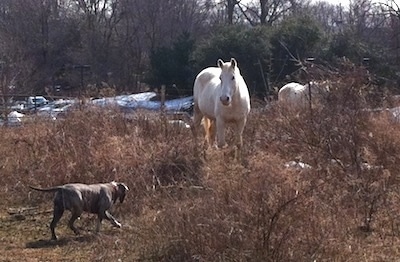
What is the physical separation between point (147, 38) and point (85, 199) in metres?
42.4

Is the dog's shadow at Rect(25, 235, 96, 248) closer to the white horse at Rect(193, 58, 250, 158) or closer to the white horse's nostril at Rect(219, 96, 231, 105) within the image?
the white horse at Rect(193, 58, 250, 158)

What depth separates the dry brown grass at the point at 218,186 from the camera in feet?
20.6

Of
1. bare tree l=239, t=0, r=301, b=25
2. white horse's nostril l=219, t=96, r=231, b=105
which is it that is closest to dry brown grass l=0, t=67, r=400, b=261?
white horse's nostril l=219, t=96, r=231, b=105

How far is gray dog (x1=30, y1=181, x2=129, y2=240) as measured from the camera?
26.2 ft

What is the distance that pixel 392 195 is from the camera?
28.3ft

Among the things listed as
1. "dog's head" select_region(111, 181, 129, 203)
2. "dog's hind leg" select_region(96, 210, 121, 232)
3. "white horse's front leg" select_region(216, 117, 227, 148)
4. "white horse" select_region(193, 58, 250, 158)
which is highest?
"white horse" select_region(193, 58, 250, 158)

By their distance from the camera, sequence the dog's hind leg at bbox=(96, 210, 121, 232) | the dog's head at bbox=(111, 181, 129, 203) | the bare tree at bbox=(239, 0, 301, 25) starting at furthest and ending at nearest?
the bare tree at bbox=(239, 0, 301, 25) < the dog's head at bbox=(111, 181, 129, 203) < the dog's hind leg at bbox=(96, 210, 121, 232)

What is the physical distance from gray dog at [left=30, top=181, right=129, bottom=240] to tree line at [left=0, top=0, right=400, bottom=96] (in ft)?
77.5

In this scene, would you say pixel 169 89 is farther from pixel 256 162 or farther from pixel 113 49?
pixel 256 162

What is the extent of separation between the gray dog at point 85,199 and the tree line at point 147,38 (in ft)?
77.5

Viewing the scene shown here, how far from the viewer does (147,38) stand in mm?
49969

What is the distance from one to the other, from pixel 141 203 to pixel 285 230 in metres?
3.04

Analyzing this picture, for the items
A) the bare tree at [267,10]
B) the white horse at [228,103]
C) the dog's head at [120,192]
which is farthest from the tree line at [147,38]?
the dog's head at [120,192]

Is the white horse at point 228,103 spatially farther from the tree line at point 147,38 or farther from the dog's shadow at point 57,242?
the tree line at point 147,38
